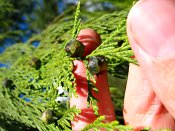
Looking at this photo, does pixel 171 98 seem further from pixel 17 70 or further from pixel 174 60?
pixel 17 70

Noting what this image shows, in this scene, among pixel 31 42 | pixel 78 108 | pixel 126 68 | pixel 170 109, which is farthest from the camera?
pixel 31 42

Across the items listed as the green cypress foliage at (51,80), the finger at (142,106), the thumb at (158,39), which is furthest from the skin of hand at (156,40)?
the finger at (142,106)

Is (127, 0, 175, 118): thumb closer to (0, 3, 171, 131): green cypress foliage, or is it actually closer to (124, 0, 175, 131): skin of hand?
(124, 0, 175, 131): skin of hand

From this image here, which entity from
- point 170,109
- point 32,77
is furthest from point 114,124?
point 32,77

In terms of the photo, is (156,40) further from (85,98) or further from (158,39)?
(85,98)

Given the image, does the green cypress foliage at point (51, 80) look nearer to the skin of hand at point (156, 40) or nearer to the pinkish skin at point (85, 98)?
the pinkish skin at point (85, 98)

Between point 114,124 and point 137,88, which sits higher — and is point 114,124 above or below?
below
